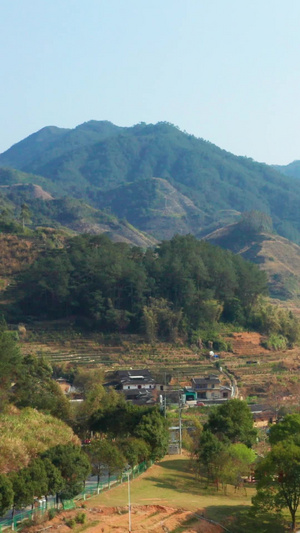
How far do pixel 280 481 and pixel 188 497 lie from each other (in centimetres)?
420

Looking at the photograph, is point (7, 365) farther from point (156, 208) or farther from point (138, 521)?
point (156, 208)

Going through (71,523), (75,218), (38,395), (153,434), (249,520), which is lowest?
(249,520)

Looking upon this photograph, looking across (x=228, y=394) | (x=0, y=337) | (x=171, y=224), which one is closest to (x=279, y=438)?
(x=0, y=337)

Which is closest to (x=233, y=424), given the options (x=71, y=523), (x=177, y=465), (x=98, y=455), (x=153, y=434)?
(x=177, y=465)

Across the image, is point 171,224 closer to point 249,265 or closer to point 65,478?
Result: point 249,265

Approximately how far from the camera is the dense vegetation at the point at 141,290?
56031mm

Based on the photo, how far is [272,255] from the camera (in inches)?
4129

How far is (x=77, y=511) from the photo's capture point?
23.2m

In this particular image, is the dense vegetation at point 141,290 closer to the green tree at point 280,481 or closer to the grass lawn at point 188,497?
the grass lawn at point 188,497

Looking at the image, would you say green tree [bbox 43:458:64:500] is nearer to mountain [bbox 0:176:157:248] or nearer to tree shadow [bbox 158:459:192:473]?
tree shadow [bbox 158:459:192:473]

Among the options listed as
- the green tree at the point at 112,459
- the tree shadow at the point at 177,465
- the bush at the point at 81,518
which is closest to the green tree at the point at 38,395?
A: the tree shadow at the point at 177,465

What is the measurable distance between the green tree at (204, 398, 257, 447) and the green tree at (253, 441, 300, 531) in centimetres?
772

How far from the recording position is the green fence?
2205 centimetres

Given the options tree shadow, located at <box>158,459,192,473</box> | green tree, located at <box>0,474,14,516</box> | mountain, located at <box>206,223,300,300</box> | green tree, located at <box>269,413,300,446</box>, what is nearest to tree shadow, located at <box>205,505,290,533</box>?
green tree, located at <box>269,413,300,446</box>
